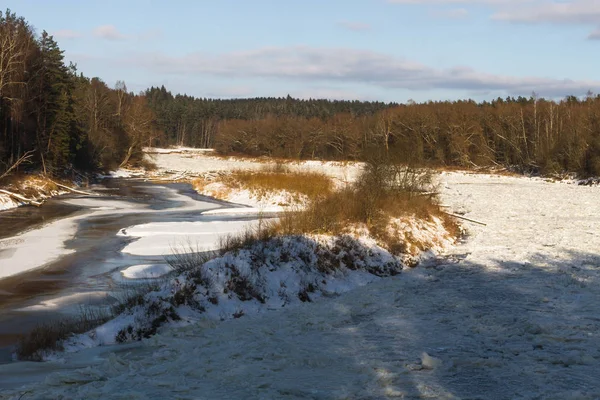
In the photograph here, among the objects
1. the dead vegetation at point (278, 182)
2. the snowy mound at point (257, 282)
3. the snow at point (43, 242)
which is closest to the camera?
the snowy mound at point (257, 282)

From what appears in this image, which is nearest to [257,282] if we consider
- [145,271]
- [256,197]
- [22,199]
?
[145,271]

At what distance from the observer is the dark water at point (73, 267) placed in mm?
11398

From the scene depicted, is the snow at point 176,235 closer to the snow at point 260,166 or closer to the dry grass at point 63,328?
the dry grass at point 63,328

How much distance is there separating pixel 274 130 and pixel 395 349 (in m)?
92.1

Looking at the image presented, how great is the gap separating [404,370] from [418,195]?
1511cm

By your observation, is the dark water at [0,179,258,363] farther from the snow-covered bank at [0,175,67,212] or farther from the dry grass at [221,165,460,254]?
the dry grass at [221,165,460,254]

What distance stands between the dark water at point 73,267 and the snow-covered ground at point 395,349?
9.29 ft

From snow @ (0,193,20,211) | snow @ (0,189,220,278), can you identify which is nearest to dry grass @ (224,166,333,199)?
snow @ (0,189,220,278)

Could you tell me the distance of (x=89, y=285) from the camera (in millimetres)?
13891

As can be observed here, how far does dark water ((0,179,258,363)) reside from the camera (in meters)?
11.4

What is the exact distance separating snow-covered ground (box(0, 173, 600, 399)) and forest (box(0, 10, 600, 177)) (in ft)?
31.7

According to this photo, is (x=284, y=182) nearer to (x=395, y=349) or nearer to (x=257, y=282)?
(x=257, y=282)

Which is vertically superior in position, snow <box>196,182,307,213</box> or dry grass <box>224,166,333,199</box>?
dry grass <box>224,166,333,199</box>

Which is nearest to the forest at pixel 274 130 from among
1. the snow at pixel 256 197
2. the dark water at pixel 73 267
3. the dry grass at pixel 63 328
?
the snow at pixel 256 197
